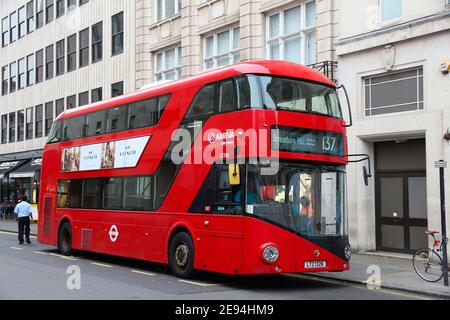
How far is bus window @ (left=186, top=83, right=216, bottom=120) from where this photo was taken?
1223 cm

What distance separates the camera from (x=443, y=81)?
50.3ft

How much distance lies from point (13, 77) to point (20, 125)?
4454 mm

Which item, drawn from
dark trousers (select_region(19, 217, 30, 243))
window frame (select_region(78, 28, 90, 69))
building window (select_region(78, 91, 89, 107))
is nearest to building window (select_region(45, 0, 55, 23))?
window frame (select_region(78, 28, 90, 69))

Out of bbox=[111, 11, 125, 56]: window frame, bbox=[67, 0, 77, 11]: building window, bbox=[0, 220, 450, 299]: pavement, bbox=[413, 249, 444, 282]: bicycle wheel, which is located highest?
bbox=[67, 0, 77, 11]: building window

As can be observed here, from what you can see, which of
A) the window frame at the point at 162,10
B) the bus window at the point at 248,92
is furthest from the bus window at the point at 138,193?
the window frame at the point at 162,10

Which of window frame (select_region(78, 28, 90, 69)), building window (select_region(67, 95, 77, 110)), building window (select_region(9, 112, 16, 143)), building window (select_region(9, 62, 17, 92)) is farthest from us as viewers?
building window (select_region(9, 62, 17, 92))

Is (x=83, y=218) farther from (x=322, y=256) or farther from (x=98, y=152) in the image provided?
(x=322, y=256)

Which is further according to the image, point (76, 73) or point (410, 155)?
point (76, 73)

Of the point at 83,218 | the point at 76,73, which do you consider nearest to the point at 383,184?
the point at 83,218

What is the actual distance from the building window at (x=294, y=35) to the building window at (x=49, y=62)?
2087cm

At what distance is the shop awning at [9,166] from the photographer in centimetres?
3791

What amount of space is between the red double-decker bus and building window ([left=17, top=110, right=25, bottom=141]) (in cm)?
2813

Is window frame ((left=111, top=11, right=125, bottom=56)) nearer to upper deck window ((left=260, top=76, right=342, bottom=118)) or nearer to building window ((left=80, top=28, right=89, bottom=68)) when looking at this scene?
building window ((left=80, top=28, right=89, bottom=68))
